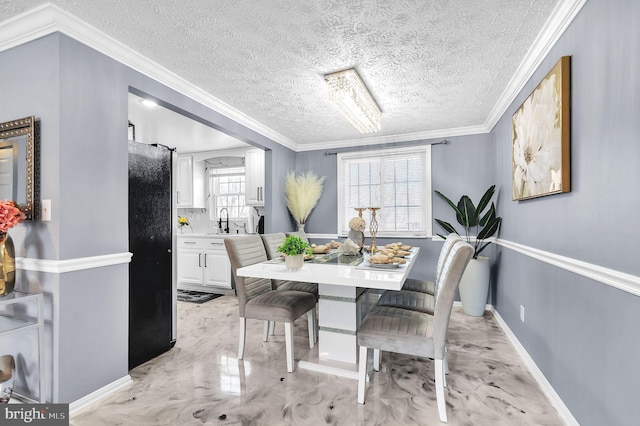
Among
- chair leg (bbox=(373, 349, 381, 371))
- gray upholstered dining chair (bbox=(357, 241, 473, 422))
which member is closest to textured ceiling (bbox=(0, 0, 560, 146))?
gray upholstered dining chair (bbox=(357, 241, 473, 422))

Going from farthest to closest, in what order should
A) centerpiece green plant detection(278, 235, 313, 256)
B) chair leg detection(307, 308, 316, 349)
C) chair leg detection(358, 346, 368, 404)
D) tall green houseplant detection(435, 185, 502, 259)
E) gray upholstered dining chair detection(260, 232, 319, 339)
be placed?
tall green houseplant detection(435, 185, 502, 259), gray upholstered dining chair detection(260, 232, 319, 339), chair leg detection(307, 308, 316, 349), centerpiece green plant detection(278, 235, 313, 256), chair leg detection(358, 346, 368, 404)

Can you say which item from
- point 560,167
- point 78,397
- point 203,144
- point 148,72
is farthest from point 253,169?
point 560,167

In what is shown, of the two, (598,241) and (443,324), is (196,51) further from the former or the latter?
(598,241)

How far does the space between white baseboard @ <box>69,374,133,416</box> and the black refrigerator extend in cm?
25

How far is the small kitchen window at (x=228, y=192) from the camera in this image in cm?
557

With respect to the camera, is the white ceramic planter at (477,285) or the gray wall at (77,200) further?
the white ceramic planter at (477,285)

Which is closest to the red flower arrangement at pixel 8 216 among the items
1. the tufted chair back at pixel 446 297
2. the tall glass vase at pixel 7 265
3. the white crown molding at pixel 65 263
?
the tall glass vase at pixel 7 265

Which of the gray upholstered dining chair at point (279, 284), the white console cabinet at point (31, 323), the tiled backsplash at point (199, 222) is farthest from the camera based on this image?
the tiled backsplash at point (199, 222)

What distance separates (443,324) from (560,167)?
1130 millimetres

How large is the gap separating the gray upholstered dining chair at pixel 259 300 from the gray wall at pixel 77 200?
78 cm

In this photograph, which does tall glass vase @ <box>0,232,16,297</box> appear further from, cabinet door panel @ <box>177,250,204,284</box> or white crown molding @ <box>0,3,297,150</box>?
cabinet door panel @ <box>177,250,204,284</box>

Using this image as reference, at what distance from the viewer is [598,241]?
1432 mm

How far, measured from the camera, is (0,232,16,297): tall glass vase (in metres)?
1.75

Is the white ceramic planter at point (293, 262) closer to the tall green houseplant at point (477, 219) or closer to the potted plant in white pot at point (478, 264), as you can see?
the potted plant in white pot at point (478, 264)
